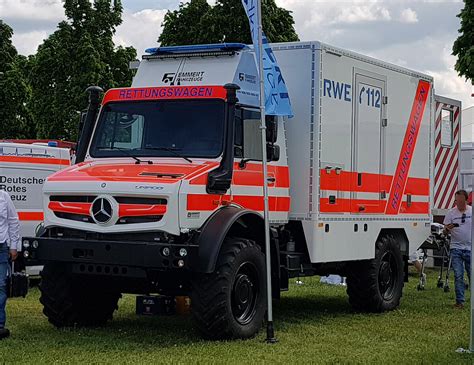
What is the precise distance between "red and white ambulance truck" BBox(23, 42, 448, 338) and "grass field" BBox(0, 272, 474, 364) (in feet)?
1.29

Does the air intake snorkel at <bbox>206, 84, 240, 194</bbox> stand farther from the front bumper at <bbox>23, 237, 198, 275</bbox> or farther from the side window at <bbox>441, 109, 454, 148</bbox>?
the side window at <bbox>441, 109, 454, 148</bbox>

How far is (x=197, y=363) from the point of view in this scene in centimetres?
859

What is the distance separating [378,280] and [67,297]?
4.85 metres

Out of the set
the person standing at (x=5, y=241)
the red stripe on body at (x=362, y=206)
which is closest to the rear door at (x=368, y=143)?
the red stripe on body at (x=362, y=206)

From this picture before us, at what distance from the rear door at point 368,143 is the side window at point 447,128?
7.79ft

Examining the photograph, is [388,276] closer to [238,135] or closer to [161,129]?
[238,135]

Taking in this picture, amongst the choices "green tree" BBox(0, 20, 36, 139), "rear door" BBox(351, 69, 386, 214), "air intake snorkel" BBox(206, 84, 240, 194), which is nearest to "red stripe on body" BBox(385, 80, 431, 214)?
"rear door" BBox(351, 69, 386, 214)

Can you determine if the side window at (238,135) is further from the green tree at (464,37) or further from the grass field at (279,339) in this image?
the green tree at (464,37)

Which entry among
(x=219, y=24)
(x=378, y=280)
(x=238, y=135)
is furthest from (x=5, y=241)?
(x=219, y=24)

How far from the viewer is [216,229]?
9.55 meters

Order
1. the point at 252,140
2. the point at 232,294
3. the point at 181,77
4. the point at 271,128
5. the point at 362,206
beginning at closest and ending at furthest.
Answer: the point at 232,294, the point at 271,128, the point at 252,140, the point at 181,77, the point at 362,206

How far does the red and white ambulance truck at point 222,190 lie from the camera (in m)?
9.54

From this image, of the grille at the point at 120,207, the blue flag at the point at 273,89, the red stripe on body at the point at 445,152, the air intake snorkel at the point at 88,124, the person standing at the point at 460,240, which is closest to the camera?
the grille at the point at 120,207

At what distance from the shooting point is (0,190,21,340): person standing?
33.0ft
